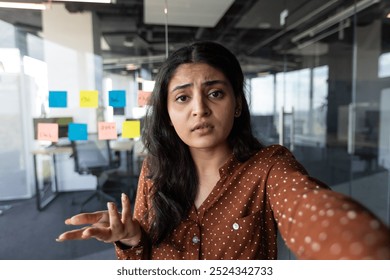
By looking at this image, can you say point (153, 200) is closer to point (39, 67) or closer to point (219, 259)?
point (219, 259)

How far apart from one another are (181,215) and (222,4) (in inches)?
79.0

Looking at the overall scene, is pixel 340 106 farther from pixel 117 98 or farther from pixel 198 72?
pixel 198 72

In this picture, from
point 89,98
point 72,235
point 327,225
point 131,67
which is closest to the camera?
point 327,225

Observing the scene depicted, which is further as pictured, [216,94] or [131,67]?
[131,67]

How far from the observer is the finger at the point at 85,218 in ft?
1.87

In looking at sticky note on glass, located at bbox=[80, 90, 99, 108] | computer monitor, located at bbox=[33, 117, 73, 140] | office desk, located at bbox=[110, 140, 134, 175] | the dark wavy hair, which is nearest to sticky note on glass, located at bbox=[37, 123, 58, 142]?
computer monitor, located at bbox=[33, 117, 73, 140]

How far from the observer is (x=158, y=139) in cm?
76

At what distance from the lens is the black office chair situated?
6.68 feet

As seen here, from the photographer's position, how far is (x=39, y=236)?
6.37 feet

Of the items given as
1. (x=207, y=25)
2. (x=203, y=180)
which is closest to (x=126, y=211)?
(x=203, y=180)

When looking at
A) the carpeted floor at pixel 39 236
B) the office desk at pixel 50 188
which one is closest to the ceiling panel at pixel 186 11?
the office desk at pixel 50 188

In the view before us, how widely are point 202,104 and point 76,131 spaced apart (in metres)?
1.59

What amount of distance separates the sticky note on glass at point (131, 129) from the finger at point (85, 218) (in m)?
1.46

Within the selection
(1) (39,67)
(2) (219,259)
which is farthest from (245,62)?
(2) (219,259)
